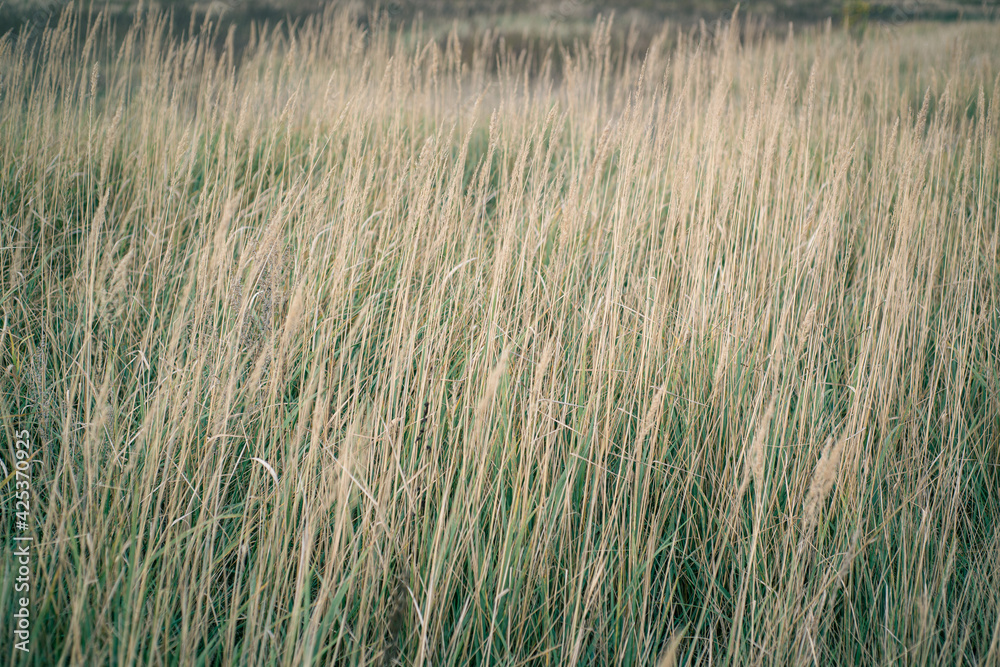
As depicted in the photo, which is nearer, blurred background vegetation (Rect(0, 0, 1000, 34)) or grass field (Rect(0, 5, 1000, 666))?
grass field (Rect(0, 5, 1000, 666))

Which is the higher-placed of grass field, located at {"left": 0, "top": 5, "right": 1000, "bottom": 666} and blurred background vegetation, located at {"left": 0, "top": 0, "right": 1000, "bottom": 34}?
blurred background vegetation, located at {"left": 0, "top": 0, "right": 1000, "bottom": 34}

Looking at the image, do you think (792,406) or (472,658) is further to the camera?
(792,406)

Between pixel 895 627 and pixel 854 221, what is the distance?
1415 mm

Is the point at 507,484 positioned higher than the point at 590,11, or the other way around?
the point at 590,11

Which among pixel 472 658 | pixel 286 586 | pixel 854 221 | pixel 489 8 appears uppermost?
pixel 489 8

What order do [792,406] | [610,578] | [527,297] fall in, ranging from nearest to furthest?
[610,578]
[527,297]
[792,406]

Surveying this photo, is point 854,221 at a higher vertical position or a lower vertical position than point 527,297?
higher

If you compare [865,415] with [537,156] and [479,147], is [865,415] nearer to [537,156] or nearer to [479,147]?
[537,156]

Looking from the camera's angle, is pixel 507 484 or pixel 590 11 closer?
pixel 507 484

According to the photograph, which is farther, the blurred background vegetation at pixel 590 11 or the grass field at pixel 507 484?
the blurred background vegetation at pixel 590 11

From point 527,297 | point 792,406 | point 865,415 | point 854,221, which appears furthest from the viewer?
point 854,221

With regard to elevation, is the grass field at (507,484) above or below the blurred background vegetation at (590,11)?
below

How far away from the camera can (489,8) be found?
11.2 metres

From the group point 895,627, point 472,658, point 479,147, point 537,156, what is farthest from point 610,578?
point 479,147
